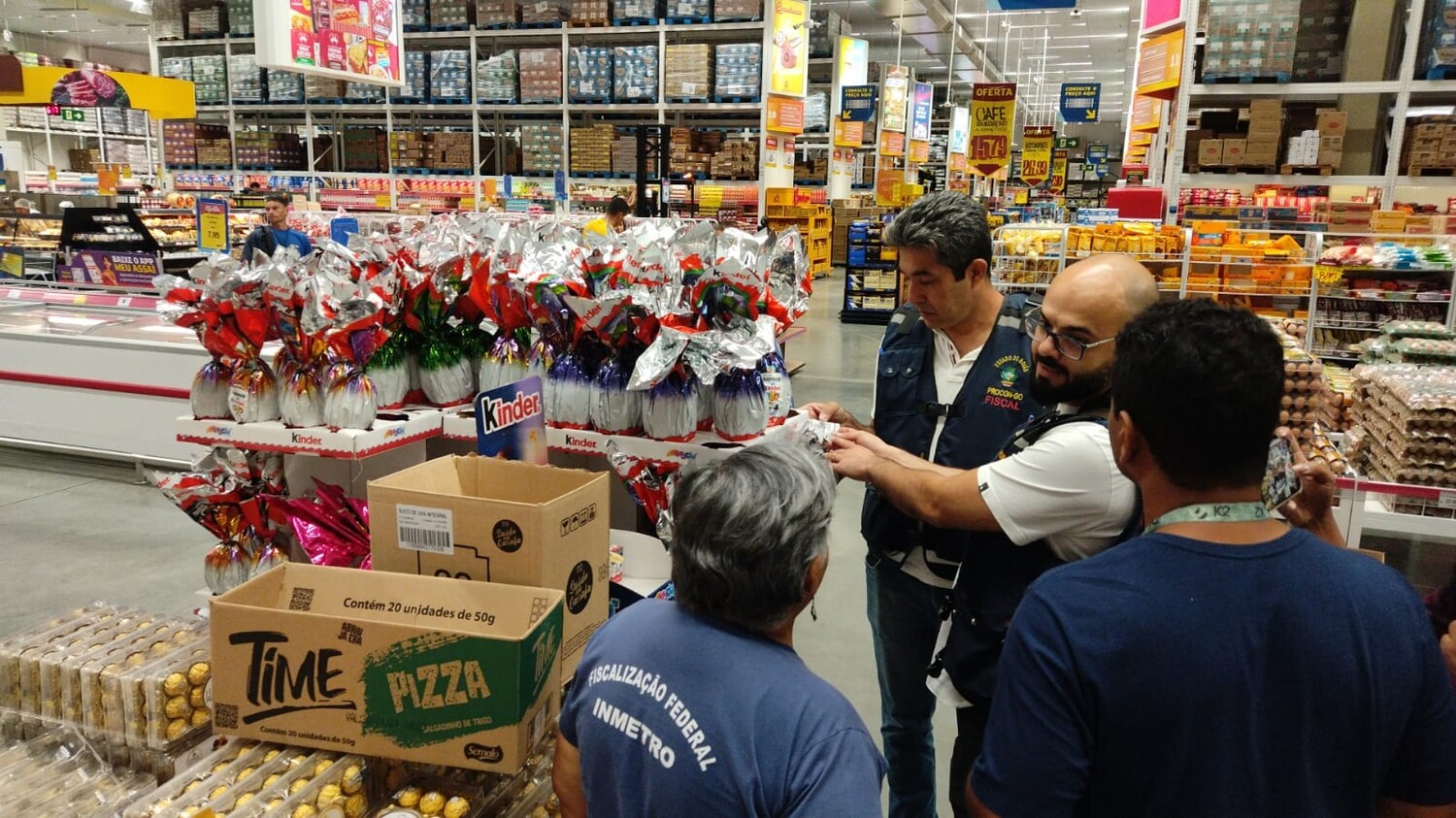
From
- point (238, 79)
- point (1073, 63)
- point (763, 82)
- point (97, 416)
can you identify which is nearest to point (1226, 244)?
point (763, 82)

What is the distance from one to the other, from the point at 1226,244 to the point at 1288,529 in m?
5.52

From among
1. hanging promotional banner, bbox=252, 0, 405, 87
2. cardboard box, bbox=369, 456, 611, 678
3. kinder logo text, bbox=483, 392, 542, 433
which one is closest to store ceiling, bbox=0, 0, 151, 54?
hanging promotional banner, bbox=252, 0, 405, 87

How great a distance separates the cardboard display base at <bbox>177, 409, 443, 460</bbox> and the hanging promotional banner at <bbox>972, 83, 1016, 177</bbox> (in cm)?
1320

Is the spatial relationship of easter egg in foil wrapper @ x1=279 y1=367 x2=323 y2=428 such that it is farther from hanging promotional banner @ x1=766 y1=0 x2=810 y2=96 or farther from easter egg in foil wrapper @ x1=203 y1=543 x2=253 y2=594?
hanging promotional banner @ x1=766 y1=0 x2=810 y2=96

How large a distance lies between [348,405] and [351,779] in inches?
47.4

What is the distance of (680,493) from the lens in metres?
1.30

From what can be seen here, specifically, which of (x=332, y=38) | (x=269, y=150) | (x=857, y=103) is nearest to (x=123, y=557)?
(x=332, y=38)

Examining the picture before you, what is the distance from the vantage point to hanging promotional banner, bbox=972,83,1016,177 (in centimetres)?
1431

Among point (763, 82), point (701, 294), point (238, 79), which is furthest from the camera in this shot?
point (238, 79)

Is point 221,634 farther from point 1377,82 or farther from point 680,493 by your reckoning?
point 1377,82

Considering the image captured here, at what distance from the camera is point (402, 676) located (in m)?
1.64

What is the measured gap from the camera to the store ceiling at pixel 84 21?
1908 cm

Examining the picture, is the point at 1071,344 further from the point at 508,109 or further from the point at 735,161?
the point at 508,109

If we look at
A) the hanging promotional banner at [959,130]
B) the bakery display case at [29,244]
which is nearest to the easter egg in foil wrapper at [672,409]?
the bakery display case at [29,244]
